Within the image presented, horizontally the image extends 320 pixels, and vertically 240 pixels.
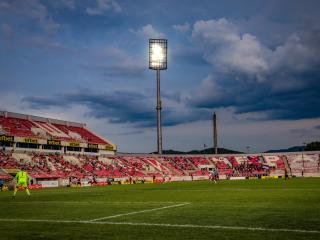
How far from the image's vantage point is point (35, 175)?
68.9 m

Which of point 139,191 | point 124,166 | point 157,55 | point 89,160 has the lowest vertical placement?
point 139,191

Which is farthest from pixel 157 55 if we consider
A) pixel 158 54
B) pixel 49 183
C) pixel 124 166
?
pixel 49 183

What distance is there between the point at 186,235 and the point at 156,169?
90.4 meters

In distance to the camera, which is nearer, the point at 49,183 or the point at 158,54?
the point at 49,183

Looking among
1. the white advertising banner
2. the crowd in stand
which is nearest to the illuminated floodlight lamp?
the crowd in stand

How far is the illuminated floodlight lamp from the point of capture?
99.5 metres

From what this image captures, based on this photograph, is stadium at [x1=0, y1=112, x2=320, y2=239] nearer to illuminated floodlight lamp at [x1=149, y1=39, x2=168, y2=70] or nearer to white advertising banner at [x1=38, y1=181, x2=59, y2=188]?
white advertising banner at [x1=38, y1=181, x2=59, y2=188]

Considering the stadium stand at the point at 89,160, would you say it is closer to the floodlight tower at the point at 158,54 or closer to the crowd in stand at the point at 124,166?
the crowd in stand at the point at 124,166

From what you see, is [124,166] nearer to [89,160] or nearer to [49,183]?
[89,160]

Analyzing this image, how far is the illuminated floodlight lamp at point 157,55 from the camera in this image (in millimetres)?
99500

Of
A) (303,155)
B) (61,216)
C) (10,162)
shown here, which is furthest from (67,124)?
(61,216)

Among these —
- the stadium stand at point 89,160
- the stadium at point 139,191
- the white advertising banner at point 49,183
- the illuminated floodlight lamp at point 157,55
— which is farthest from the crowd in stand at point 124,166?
the illuminated floodlight lamp at point 157,55

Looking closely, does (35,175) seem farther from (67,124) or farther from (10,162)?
(67,124)

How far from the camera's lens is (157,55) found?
327ft
